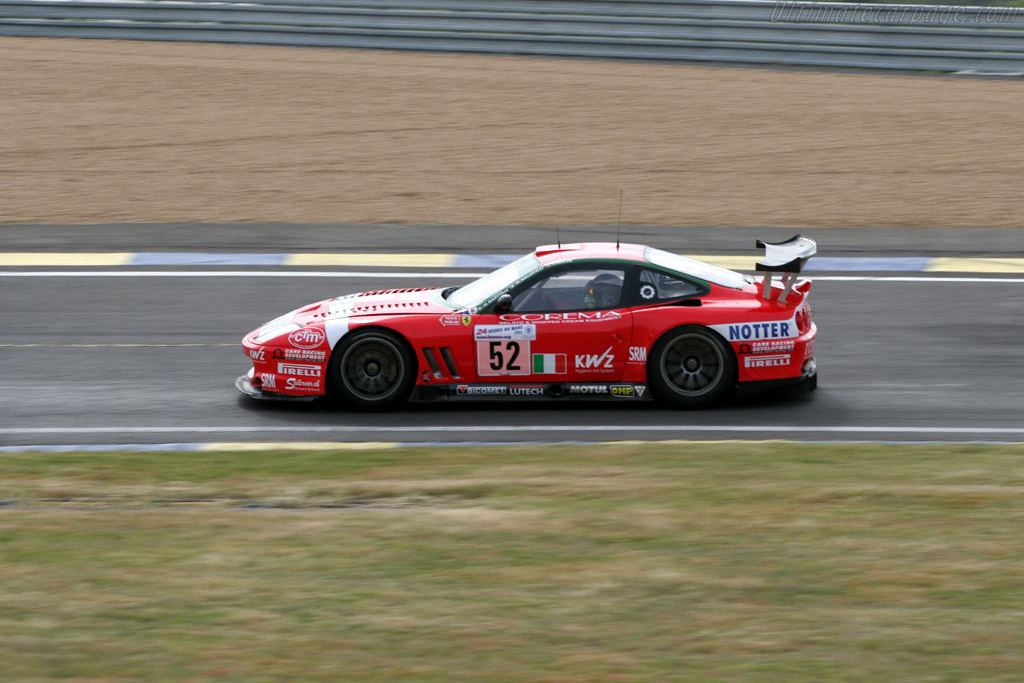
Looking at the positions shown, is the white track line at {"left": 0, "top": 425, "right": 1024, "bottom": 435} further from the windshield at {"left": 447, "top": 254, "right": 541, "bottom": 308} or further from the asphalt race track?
the windshield at {"left": 447, "top": 254, "right": 541, "bottom": 308}

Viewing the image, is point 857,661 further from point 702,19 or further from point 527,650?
point 702,19

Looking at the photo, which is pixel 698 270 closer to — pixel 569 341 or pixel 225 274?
pixel 569 341

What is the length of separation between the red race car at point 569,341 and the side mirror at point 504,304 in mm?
11

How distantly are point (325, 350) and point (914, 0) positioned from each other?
23786 millimetres

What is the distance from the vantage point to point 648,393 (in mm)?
10297

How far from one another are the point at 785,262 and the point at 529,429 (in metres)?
2.35

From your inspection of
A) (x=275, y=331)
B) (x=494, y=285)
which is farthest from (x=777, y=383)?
(x=275, y=331)

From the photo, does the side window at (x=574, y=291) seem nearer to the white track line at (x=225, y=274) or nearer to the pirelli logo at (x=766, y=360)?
the pirelli logo at (x=766, y=360)

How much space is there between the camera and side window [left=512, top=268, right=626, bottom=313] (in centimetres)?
1020

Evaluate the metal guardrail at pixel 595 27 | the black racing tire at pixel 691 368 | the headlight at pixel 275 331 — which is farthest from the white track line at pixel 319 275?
the metal guardrail at pixel 595 27

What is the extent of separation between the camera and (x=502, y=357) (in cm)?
1019

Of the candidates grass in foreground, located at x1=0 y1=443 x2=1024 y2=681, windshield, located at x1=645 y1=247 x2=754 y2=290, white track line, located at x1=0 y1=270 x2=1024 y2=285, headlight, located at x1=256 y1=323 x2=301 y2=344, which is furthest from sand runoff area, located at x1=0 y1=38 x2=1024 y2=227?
grass in foreground, located at x1=0 y1=443 x2=1024 y2=681

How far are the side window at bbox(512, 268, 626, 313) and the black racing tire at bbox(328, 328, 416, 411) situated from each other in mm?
966

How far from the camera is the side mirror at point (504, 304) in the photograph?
10117 mm
